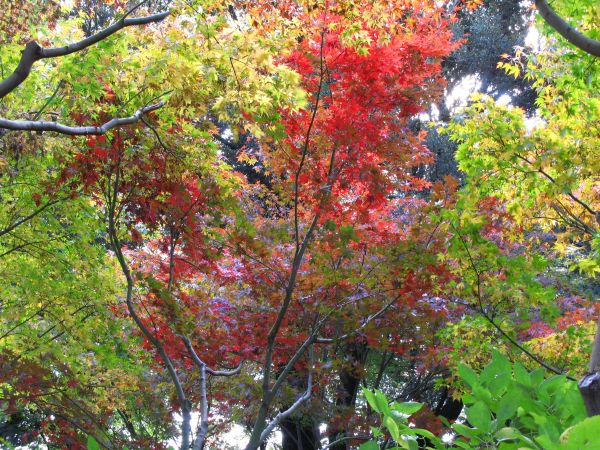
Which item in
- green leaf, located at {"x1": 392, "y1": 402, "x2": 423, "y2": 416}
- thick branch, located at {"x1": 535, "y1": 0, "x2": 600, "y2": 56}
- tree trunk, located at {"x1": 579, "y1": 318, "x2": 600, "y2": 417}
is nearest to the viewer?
tree trunk, located at {"x1": 579, "y1": 318, "x2": 600, "y2": 417}

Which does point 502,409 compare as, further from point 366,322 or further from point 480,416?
point 366,322

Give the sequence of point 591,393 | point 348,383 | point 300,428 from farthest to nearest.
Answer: point 348,383
point 300,428
point 591,393

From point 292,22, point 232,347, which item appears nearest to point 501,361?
point 292,22

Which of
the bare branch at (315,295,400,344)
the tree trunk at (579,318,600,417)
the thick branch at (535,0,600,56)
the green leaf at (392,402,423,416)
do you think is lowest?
the tree trunk at (579,318,600,417)

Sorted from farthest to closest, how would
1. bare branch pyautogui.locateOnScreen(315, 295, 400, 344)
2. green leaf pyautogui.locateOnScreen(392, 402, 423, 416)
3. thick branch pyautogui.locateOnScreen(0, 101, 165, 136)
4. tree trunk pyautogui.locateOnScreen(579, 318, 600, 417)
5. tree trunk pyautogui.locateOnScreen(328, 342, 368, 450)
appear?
tree trunk pyautogui.locateOnScreen(328, 342, 368, 450) < bare branch pyautogui.locateOnScreen(315, 295, 400, 344) < thick branch pyautogui.locateOnScreen(0, 101, 165, 136) < green leaf pyautogui.locateOnScreen(392, 402, 423, 416) < tree trunk pyautogui.locateOnScreen(579, 318, 600, 417)

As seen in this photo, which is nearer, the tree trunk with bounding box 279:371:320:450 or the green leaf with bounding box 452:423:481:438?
the green leaf with bounding box 452:423:481:438

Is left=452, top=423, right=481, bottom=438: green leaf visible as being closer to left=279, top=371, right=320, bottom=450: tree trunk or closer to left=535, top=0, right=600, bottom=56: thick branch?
left=535, top=0, right=600, bottom=56: thick branch

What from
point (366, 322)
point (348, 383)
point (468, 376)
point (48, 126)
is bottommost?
point (468, 376)

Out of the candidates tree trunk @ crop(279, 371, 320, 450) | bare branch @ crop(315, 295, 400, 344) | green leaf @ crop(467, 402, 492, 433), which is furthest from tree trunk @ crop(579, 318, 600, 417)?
tree trunk @ crop(279, 371, 320, 450)

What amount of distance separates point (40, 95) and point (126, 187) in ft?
5.58

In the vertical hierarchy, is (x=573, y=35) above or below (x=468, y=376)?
above

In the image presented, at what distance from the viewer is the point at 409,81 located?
5.43 metres

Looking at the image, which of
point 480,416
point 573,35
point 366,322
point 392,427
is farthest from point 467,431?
point 366,322

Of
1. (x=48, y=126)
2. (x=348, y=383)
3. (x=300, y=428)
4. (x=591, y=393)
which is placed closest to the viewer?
(x=591, y=393)
